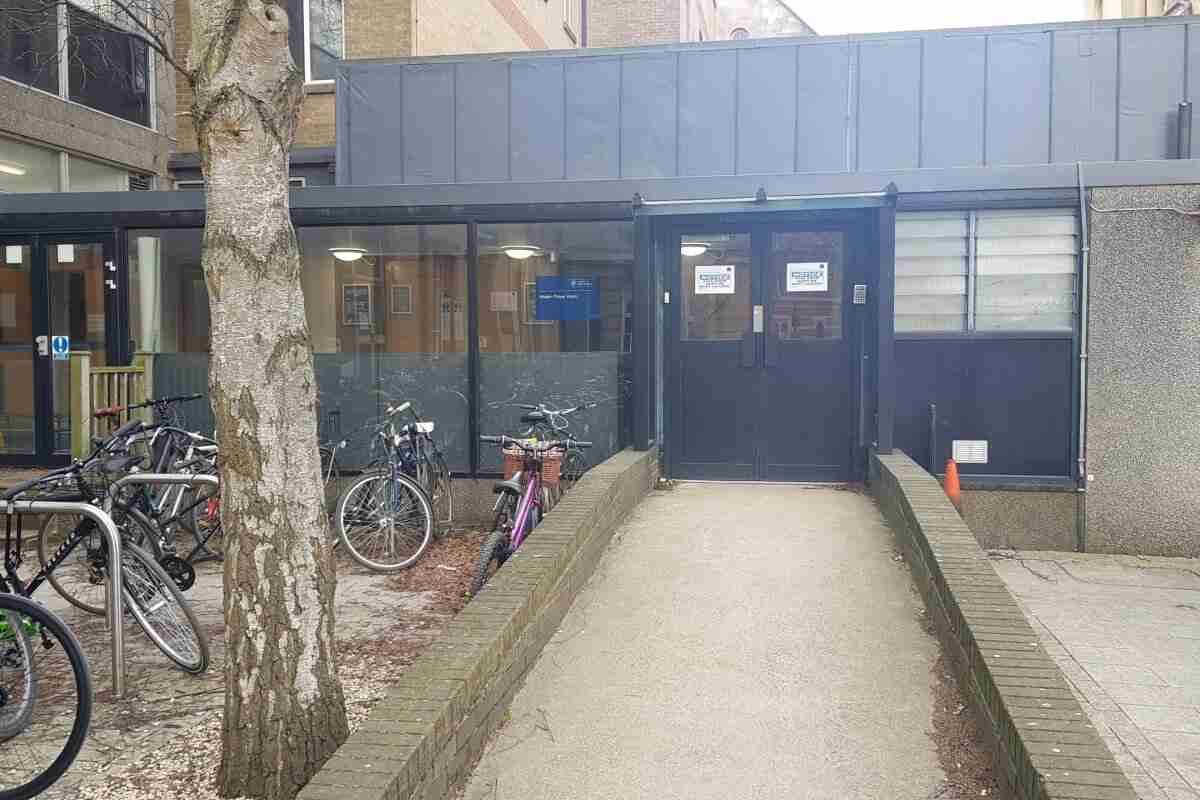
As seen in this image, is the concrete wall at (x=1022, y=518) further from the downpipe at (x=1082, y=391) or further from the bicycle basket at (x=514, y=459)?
the bicycle basket at (x=514, y=459)

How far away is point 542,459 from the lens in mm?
6730

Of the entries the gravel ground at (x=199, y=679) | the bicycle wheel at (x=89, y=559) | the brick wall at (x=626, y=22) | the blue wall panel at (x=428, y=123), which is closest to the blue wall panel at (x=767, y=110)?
the blue wall panel at (x=428, y=123)

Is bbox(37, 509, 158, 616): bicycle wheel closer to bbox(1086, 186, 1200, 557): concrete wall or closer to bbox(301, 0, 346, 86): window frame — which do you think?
bbox(1086, 186, 1200, 557): concrete wall

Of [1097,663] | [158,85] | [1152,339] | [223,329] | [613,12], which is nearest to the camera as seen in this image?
[223,329]

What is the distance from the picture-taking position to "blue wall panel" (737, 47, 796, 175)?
895 centimetres

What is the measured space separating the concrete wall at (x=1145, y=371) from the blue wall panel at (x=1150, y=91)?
2.86 feet

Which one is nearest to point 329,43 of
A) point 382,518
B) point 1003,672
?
point 382,518

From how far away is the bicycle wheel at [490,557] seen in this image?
573cm

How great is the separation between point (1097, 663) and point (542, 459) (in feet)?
11.6

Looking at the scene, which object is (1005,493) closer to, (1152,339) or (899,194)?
(1152,339)

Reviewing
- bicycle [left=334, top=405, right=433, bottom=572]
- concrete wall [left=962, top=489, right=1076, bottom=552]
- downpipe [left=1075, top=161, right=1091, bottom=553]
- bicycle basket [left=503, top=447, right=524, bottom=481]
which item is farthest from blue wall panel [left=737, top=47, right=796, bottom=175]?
bicycle [left=334, top=405, right=433, bottom=572]

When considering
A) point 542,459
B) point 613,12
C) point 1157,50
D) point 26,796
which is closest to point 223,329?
point 26,796

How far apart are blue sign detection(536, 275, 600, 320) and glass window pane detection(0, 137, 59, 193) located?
725cm

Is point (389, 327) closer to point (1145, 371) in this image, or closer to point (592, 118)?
A: point (592, 118)
